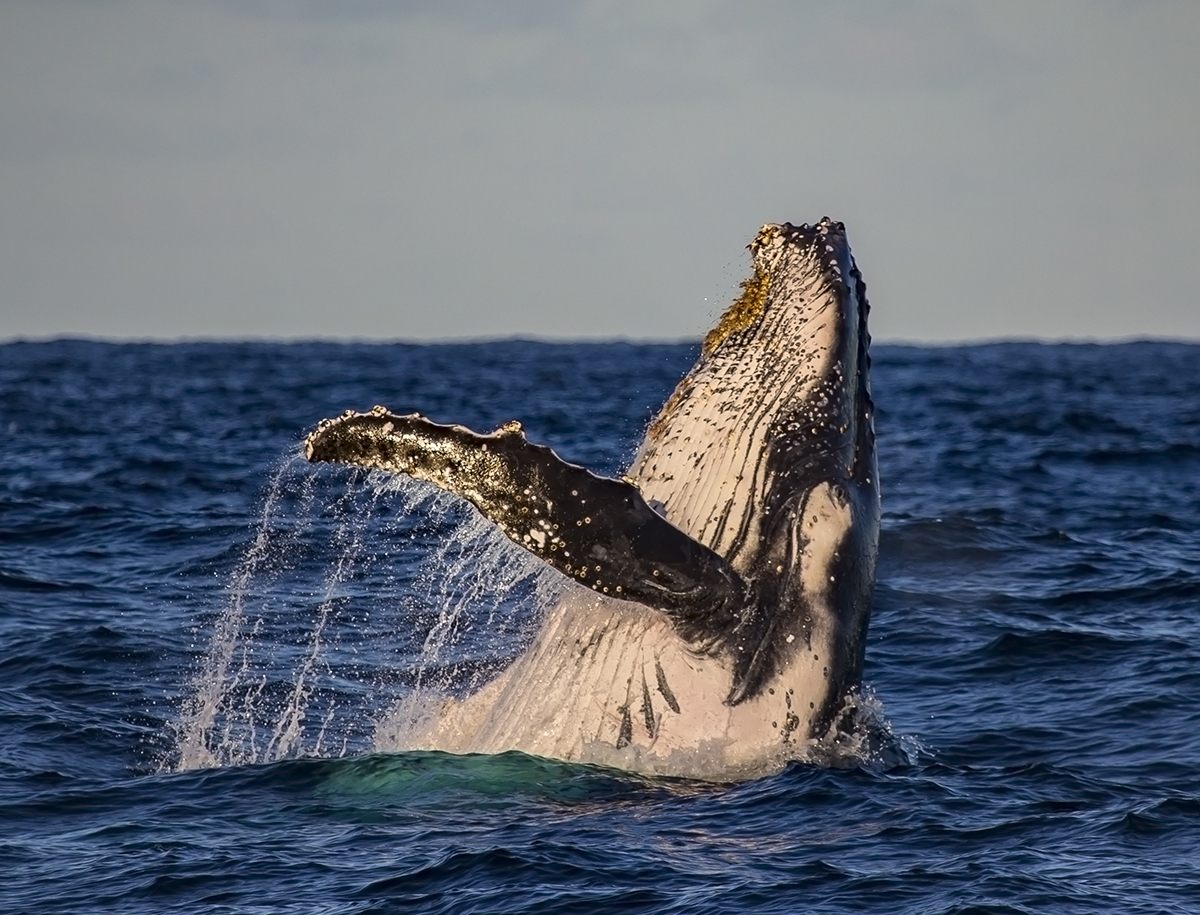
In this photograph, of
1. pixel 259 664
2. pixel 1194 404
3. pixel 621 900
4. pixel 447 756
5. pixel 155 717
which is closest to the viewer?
pixel 621 900

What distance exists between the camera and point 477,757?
11.0m

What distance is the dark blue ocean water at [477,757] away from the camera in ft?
30.2

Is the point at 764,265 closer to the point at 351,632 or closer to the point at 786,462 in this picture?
the point at 786,462

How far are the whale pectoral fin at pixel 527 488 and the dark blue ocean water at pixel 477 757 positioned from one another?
55 centimetres

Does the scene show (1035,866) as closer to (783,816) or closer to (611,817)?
(783,816)

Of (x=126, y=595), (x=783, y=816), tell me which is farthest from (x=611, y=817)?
(x=126, y=595)

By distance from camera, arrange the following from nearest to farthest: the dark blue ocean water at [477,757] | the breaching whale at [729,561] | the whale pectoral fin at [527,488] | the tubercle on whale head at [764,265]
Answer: the dark blue ocean water at [477,757] → the whale pectoral fin at [527,488] → the breaching whale at [729,561] → the tubercle on whale head at [764,265]

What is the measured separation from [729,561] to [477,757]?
2.06m

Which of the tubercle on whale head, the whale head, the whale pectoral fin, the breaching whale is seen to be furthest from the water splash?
the tubercle on whale head

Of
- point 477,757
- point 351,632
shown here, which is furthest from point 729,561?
point 351,632

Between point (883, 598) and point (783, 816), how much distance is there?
28.3 ft

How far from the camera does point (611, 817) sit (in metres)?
9.93

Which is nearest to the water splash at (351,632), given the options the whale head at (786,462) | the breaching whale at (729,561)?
the breaching whale at (729,561)

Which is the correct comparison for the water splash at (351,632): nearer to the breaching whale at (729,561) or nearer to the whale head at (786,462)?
the breaching whale at (729,561)
